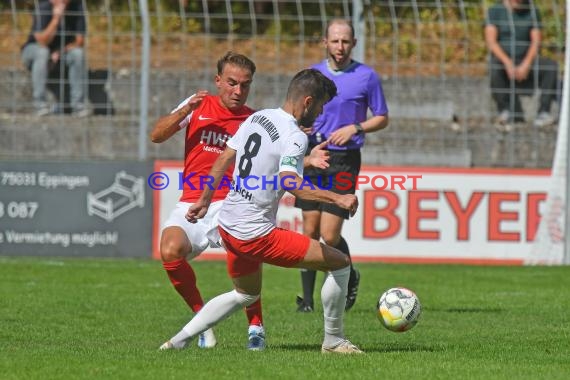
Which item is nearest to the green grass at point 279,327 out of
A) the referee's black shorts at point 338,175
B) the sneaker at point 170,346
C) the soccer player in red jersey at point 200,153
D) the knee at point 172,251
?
the sneaker at point 170,346

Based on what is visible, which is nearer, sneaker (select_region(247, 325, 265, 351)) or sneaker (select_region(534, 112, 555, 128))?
sneaker (select_region(247, 325, 265, 351))

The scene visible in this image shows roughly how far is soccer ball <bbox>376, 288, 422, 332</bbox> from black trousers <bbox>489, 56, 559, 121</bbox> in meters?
8.97

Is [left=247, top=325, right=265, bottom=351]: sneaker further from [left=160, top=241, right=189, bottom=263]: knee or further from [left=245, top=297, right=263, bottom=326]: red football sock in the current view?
[left=160, top=241, right=189, bottom=263]: knee

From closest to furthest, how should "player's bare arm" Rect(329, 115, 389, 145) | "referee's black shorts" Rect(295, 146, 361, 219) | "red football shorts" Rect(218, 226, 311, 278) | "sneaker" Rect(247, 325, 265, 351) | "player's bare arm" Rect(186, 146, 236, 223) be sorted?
"red football shorts" Rect(218, 226, 311, 278) < "player's bare arm" Rect(186, 146, 236, 223) < "sneaker" Rect(247, 325, 265, 351) < "player's bare arm" Rect(329, 115, 389, 145) < "referee's black shorts" Rect(295, 146, 361, 219)

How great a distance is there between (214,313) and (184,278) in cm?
83

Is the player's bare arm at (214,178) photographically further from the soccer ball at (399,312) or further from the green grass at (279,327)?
the soccer ball at (399,312)

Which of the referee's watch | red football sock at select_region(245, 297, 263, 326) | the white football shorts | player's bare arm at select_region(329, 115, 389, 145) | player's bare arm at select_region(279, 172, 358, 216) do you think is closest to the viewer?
player's bare arm at select_region(279, 172, 358, 216)

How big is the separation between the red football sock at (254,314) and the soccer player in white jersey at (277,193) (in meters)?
0.49

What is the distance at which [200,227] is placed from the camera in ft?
28.1

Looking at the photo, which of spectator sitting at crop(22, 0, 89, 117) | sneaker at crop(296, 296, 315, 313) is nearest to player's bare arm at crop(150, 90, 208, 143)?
sneaker at crop(296, 296, 315, 313)

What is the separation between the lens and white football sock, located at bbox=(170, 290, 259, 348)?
302 inches

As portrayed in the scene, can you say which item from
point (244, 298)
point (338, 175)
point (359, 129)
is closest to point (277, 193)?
point (244, 298)

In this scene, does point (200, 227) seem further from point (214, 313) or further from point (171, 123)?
point (214, 313)

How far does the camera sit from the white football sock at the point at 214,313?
7.68 metres
